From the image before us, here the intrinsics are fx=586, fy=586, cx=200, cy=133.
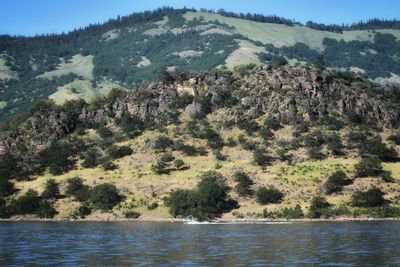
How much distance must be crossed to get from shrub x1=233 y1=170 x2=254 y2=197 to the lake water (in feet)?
170

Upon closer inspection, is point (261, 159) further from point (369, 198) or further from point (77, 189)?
point (77, 189)

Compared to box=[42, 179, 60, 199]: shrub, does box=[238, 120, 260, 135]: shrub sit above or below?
above

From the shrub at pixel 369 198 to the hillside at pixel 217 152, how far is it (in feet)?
1.00

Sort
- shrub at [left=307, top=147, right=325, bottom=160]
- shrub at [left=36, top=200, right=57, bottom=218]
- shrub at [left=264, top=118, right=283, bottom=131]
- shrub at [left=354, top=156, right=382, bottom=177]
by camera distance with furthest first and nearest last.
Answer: shrub at [left=264, top=118, right=283, bottom=131] < shrub at [left=307, top=147, right=325, bottom=160] < shrub at [left=354, top=156, right=382, bottom=177] < shrub at [left=36, top=200, right=57, bottom=218]

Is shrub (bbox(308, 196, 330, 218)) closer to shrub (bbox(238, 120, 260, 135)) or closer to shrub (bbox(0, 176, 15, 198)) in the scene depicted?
shrub (bbox(238, 120, 260, 135))

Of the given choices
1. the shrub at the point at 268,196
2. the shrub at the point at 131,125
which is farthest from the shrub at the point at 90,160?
the shrub at the point at 268,196

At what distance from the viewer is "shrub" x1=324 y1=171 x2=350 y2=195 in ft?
438

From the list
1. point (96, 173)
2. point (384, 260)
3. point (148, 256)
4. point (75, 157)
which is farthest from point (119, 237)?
point (75, 157)

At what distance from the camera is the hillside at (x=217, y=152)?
13267cm

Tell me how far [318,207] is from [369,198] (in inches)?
430

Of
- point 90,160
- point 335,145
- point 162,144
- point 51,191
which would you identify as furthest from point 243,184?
point 90,160

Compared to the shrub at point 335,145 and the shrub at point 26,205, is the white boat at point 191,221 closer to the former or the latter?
the shrub at point 26,205

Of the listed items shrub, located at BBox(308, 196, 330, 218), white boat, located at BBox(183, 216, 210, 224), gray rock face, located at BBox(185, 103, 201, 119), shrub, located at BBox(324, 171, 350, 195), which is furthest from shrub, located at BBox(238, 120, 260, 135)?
white boat, located at BBox(183, 216, 210, 224)

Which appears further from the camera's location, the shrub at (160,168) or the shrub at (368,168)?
the shrub at (160,168)
